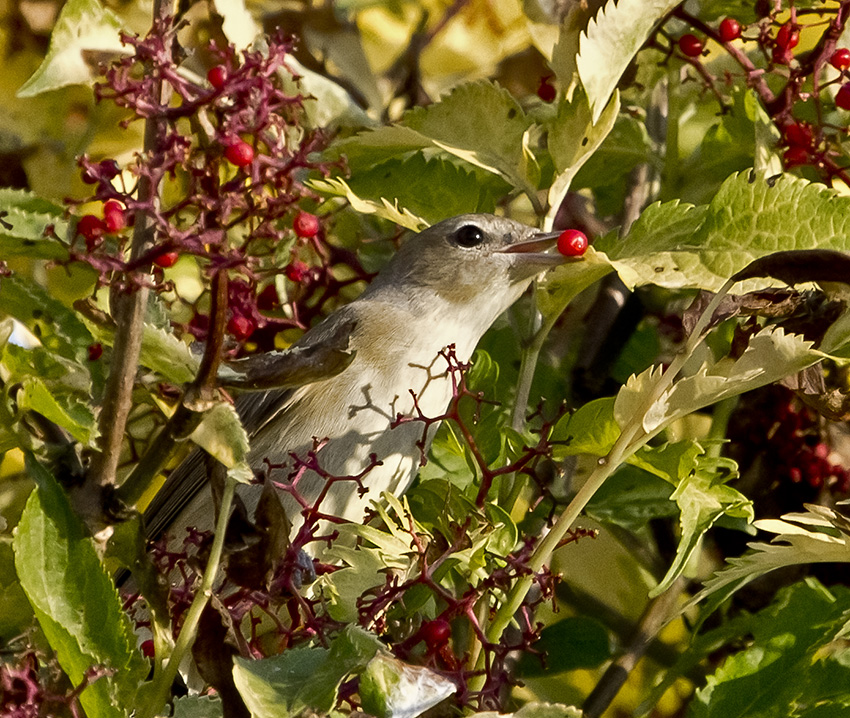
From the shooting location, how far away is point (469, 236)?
102 inches

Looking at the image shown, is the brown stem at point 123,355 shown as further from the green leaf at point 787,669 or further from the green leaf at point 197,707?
the green leaf at point 787,669

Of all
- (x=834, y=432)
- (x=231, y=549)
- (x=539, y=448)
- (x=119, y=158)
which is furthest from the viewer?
(x=119, y=158)

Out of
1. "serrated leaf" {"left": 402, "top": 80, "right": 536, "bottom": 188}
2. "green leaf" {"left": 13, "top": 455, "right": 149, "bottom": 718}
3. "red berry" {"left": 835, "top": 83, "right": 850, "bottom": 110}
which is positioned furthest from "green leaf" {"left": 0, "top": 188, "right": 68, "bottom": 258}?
"red berry" {"left": 835, "top": 83, "right": 850, "bottom": 110}

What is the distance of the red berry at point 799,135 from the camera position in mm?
1845

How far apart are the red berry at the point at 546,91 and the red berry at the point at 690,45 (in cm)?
28

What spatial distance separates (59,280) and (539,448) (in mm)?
1114

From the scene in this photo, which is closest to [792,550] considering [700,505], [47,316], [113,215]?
[700,505]

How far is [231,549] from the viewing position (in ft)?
4.10

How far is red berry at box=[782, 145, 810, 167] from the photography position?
1849 mm

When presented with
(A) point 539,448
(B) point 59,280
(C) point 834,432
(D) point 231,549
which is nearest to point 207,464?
(D) point 231,549

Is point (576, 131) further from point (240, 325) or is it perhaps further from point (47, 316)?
point (47, 316)

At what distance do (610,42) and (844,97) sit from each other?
0.49 meters

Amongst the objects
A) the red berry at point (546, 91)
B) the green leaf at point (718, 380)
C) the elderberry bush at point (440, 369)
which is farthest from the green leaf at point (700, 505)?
the red berry at point (546, 91)

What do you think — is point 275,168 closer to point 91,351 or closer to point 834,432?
point 91,351
